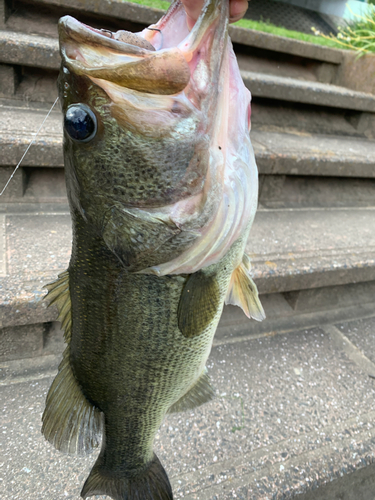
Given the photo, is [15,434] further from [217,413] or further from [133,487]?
[217,413]

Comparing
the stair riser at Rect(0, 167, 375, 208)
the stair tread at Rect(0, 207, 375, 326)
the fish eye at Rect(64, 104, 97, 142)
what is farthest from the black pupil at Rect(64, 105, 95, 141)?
the stair riser at Rect(0, 167, 375, 208)

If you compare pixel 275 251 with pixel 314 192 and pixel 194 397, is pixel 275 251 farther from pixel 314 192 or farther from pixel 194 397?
pixel 194 397

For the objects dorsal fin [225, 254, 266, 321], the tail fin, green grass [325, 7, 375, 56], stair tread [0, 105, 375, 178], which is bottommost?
the tail fin

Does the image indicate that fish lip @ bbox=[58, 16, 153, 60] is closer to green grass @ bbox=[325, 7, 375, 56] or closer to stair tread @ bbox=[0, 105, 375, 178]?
stair tread @ bbox=[0, 105, 375, 178]

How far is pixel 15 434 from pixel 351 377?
1.47 metres

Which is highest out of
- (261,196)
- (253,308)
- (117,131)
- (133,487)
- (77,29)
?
Result: (77,29)

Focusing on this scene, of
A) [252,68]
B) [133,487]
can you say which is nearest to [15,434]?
[133,487]

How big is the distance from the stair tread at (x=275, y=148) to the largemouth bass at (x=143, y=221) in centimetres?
115

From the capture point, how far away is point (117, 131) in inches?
23.7

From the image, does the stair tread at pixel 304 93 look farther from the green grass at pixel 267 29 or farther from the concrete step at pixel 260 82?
the green grass at pixel 267 29

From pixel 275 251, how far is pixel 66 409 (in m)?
1.33

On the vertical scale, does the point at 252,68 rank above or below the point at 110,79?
below

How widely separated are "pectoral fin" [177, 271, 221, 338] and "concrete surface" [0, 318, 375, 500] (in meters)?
0.76

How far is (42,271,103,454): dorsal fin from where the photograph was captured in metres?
0.84
